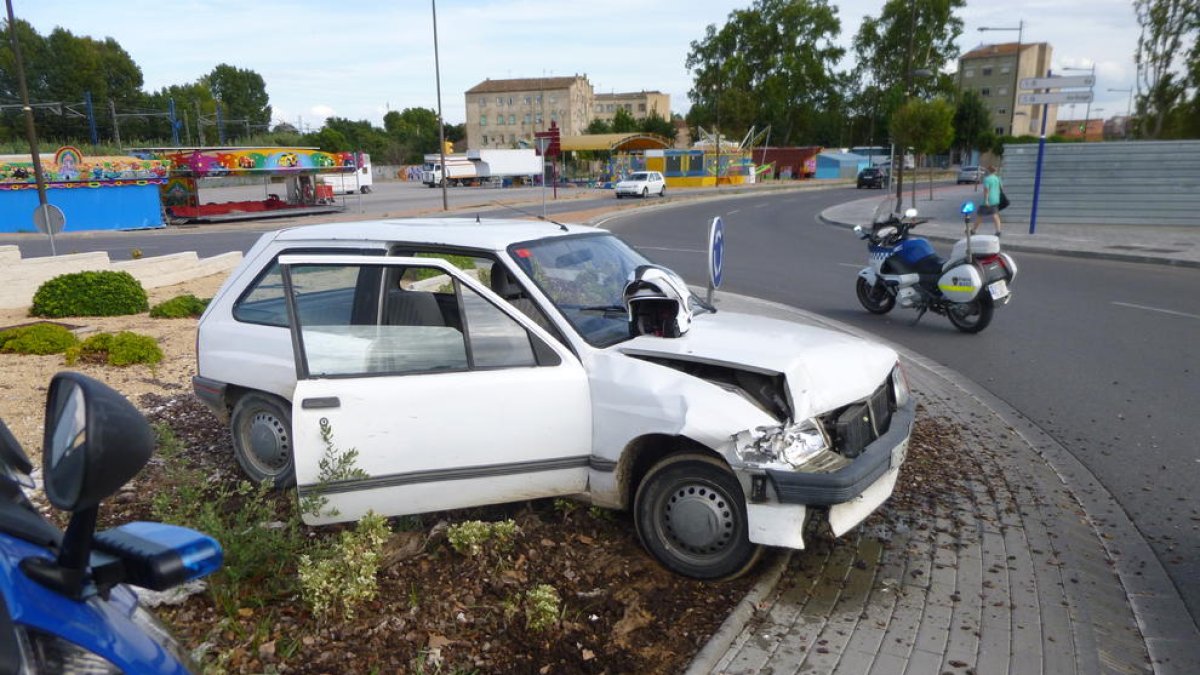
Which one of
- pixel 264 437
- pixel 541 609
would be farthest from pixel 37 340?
pixel 541 609

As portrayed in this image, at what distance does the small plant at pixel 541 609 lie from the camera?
11.4 feet

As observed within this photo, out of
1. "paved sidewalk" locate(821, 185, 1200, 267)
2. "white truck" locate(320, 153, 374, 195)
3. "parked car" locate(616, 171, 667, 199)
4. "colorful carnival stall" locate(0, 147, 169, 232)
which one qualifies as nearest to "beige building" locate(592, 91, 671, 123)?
"white truck" locate(320, 153, 374, 195)

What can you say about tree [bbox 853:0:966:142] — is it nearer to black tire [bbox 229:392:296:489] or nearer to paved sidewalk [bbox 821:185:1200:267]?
paved sidewalk [bbox 821:185:1200:267]

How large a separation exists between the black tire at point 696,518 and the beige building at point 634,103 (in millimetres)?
160104

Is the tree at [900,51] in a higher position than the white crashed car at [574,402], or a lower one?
higher

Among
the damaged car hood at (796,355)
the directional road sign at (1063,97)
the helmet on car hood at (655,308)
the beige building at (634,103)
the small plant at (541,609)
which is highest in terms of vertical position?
the beige building at (634,103)

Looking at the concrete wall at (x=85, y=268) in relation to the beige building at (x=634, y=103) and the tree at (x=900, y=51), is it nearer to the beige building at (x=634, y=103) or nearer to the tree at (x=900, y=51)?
the tree at (x=900, y=51)

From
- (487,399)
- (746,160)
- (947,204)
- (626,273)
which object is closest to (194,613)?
(487,399)

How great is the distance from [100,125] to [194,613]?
99.8m

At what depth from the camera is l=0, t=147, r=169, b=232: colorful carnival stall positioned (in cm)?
3062

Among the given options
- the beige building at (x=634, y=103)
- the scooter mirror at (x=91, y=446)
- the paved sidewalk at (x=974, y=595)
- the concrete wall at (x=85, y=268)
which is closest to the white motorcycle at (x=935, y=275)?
the paved sidewalk at (x=974, y=595)

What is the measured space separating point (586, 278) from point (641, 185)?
43129 millimetres

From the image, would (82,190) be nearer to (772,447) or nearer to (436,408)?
(436,408)

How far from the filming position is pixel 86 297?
10.9 metres
